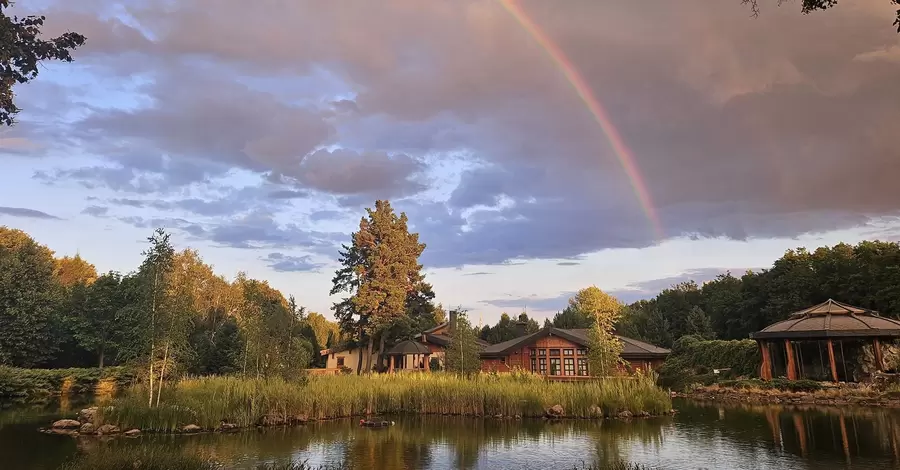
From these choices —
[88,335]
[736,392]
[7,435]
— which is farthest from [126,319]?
[736,392]

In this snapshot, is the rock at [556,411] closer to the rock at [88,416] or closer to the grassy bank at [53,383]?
the rock at [88,416]

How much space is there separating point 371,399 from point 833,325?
26.5 meters

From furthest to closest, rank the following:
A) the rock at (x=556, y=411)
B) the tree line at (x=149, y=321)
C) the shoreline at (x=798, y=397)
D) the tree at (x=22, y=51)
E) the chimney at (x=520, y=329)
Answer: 1. the chimney at (x=520, y=329)
2. the shoreline at (x=798, y=397)
3. the rock at (x=556, y=411)
4. the tree line at (x=149, y=321)
5. the tree at (x=22, y=51)

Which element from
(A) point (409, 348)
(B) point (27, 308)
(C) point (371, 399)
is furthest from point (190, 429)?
(B) point (27, 308)

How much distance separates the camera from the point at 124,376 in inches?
1556

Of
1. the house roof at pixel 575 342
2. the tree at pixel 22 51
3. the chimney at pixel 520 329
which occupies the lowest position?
the house roof at pixel 575 342

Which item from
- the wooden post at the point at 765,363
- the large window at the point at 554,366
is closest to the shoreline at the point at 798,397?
the wooden post at the point at 765,363

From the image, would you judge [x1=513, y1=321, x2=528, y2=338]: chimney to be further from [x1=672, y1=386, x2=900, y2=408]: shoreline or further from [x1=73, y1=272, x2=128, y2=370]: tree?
[x1=73, y1=272, x2=128, y2=370]: tree

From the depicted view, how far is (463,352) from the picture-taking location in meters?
Result: 30.2

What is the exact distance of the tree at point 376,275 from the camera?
151 feet

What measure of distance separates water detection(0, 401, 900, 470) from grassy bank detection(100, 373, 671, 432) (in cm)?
132

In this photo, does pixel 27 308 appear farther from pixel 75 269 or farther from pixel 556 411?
pixel 556 411

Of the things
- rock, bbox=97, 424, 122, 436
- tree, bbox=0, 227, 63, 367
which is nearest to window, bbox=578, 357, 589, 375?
rock, bbox=97, 424, 122, 436

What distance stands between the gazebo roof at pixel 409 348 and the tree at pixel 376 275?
1660 millimetres
